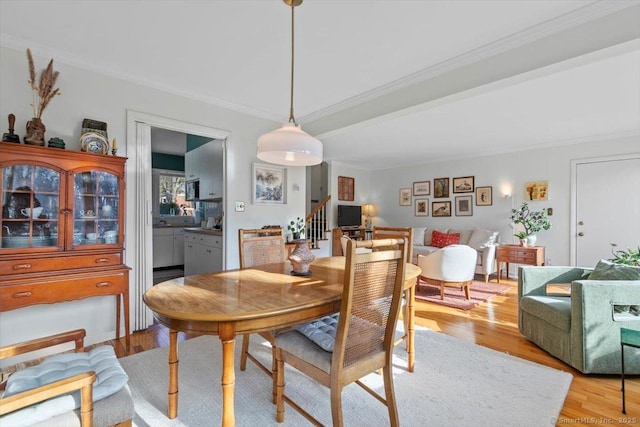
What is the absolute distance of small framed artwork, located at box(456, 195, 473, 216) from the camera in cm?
616

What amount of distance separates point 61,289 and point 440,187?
645 cm

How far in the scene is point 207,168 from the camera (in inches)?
197

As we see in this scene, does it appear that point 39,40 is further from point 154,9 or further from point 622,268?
point 622,268

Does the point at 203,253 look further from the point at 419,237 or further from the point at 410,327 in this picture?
the point at 419,237

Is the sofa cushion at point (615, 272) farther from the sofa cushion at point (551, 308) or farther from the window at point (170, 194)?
the window at point (170, 194)

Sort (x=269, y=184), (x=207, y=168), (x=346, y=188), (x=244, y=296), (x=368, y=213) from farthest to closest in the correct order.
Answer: (x=368, y=213) < (x=346, y=188) < (x=207, y=168) < (x=269, y=184) < (x=244, y=296)

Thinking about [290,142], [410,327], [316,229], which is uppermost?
[290,142]

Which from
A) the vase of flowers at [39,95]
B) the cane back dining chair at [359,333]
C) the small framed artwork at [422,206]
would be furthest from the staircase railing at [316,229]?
the cane back dining chair at [359,333]

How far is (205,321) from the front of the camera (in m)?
1.18

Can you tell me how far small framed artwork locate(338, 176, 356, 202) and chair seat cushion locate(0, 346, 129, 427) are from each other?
239 inches

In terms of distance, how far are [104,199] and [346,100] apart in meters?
2.70

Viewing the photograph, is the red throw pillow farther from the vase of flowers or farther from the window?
the vase of flowers

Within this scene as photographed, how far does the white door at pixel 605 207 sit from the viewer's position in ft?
14.6

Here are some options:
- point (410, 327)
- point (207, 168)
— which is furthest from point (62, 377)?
point (207, 168)
